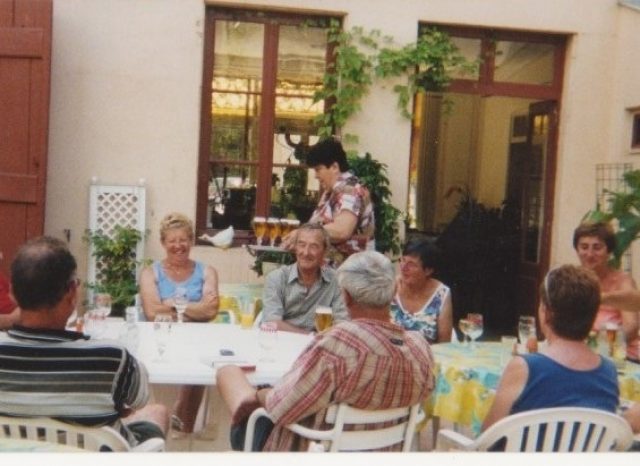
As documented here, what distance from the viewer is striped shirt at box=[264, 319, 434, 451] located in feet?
7.95

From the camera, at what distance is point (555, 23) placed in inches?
252

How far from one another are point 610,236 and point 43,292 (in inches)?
110

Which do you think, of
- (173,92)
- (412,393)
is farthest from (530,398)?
(173,92)

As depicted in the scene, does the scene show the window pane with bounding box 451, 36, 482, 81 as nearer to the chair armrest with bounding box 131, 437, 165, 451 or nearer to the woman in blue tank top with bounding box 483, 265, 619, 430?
the woman in blue tank top with bounding box 483, 265, 619, 430

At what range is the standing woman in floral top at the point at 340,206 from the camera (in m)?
4.80

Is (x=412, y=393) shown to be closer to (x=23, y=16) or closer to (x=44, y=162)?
(x=44, y=162)

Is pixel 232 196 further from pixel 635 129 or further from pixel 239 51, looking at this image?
pixel 635 129

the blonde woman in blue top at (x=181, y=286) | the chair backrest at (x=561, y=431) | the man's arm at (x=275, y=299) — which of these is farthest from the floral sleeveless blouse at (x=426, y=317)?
the chair backrest at (x=561, y=431)

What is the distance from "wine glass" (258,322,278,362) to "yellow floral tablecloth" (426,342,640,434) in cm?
63

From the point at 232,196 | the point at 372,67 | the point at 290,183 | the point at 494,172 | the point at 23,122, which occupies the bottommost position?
the point at 232,196

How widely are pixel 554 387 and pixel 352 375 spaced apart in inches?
23.7

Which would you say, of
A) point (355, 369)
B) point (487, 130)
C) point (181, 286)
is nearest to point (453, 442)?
point (355, 369)

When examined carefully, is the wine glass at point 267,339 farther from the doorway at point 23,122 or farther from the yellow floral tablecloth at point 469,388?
the doorway at point 23,122

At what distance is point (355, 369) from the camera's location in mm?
2420
